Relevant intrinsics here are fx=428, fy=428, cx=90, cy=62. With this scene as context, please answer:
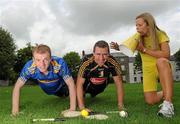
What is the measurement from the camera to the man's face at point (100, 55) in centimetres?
868

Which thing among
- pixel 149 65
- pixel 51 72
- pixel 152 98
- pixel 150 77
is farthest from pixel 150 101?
pixel 51 72

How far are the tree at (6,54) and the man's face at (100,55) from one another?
64.1m

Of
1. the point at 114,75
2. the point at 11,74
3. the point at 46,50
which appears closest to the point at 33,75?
the point at 46,50

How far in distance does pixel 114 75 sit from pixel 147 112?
1.25 m

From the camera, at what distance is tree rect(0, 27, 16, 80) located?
7256 centimetres

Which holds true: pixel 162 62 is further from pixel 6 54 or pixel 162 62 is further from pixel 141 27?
pixel 6 54

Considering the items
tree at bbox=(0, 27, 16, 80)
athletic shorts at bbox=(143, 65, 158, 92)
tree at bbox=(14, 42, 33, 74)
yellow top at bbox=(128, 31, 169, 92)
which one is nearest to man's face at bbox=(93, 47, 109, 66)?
yellow top at bbox=(128, 31, 169, 92)

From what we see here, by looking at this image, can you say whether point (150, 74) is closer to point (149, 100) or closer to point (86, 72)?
point (149, 100)

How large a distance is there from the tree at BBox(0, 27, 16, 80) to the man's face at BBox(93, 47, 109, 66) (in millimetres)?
64147

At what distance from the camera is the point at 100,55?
28.8 feet

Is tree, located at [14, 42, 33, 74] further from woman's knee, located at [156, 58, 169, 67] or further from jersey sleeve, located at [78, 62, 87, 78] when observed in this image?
woman's knee, located at [156, 58, 169, 67]

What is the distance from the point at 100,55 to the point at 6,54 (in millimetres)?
65970

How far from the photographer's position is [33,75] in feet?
30.2

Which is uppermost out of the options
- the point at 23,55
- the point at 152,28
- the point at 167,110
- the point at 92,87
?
the point at 23,55
